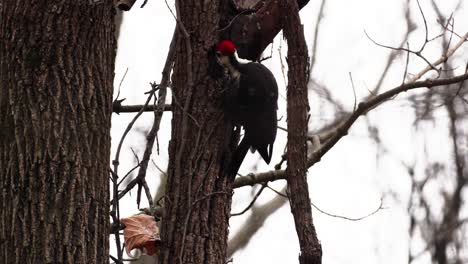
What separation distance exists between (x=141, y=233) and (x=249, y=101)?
1.04 metres

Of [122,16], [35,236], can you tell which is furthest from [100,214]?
[122,16]

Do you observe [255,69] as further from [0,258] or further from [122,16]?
[122,16]

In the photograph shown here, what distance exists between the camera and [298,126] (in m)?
2.43

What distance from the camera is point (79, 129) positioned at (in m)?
3.05

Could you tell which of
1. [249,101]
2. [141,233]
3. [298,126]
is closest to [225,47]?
[249,101]

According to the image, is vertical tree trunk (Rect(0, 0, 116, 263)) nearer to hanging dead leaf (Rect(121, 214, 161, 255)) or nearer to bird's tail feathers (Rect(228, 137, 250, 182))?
hanging dead leaf (Rect(121, 214, 161, 255))

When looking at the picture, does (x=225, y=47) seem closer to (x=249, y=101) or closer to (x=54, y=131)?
(x=249, y=101)

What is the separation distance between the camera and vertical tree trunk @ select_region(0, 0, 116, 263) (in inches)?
114

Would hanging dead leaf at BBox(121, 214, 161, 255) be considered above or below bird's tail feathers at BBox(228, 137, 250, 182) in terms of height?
below

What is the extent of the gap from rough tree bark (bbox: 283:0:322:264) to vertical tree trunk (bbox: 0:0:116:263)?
983 mm

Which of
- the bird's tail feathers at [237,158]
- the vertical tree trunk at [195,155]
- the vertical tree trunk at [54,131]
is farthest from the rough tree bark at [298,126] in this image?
the bird's tail feathers at [237,158]

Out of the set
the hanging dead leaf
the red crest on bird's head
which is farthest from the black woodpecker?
the hanging dead leaf

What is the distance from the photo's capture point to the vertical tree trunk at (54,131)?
2.88m

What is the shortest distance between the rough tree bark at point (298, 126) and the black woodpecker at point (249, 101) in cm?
115
